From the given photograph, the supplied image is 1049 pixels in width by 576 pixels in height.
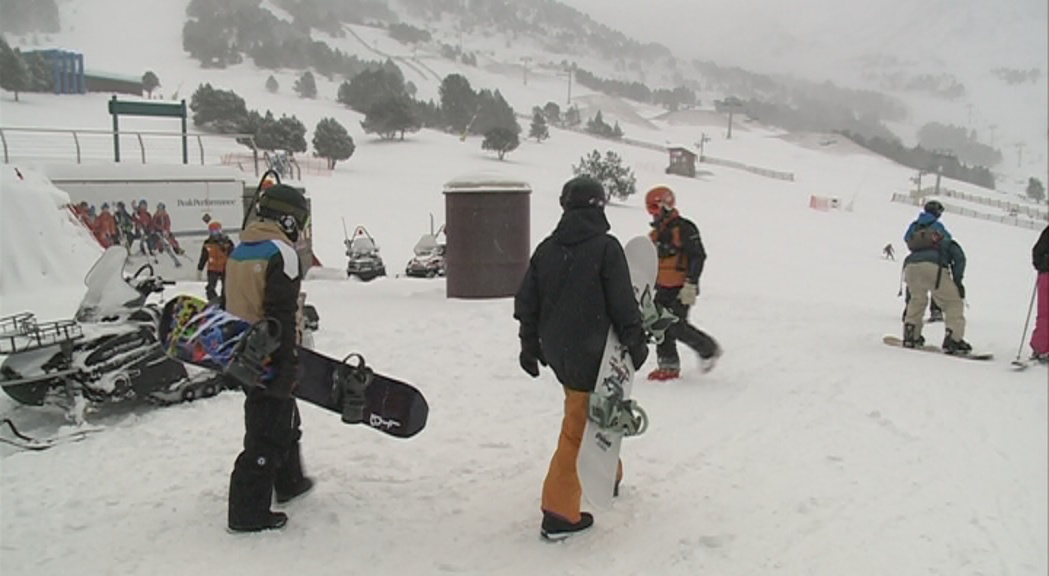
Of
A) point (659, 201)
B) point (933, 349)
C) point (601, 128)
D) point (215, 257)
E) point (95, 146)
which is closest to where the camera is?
point (659, 201)

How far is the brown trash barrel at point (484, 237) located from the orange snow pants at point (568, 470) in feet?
23.5

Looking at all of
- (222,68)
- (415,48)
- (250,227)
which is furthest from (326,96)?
(250,227)

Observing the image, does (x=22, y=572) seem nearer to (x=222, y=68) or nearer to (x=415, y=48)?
(x=222, y=68)

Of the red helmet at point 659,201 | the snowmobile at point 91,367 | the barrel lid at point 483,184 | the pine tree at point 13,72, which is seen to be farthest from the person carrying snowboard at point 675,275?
the pine tree at point 13,72

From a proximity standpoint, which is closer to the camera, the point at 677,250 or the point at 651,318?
the point at 651,318

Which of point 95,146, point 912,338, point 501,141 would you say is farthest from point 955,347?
point 501,141

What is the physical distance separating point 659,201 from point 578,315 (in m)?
2.93

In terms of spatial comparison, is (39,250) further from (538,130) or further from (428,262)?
(538,130)

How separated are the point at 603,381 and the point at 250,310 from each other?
66.4 inches

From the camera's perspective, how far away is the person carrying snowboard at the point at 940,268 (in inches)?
276

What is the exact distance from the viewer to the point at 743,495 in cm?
375

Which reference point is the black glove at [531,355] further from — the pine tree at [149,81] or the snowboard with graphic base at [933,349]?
the pine tree at [149,81]

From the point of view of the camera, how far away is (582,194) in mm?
3336

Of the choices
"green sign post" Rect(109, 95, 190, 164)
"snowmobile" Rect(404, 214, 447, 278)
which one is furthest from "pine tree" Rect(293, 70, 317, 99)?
"snowmobile" Rect(404, 214, 447, 278)
